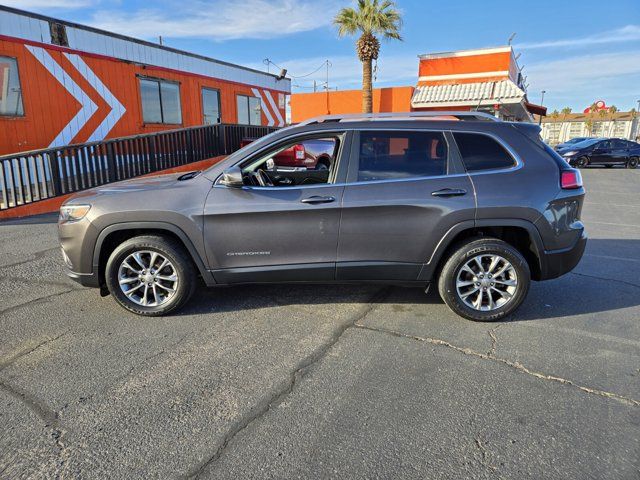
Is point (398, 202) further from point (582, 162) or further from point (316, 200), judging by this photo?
point (582, 162)

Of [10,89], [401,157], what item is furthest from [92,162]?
[401,157]

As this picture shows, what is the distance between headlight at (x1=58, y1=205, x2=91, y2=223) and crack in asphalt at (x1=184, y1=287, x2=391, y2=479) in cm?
233

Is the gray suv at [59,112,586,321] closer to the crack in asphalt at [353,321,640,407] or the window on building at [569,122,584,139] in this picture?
the crack in asphalt at [353,321,640,407]

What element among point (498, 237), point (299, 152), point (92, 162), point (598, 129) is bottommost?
point (498, 237)

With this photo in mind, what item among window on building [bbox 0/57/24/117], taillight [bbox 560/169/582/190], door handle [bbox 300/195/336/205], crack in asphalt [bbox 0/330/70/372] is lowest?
crack in asphalt [bbox 0/330/70/372]

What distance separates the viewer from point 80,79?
11164mm

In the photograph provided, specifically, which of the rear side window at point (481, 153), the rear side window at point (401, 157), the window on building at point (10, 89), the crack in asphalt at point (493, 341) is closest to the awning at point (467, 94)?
the window on building at point (10, 89)

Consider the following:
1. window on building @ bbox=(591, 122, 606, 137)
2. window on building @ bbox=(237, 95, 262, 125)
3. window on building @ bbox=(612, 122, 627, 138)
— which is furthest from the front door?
window on building @ bbox=(591, 122, 606, 137)

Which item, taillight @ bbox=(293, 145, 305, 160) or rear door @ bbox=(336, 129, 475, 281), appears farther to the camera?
taillight @ bbox=(293, 145, 305, 160)

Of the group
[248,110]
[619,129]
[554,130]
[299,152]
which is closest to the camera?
[299,152]

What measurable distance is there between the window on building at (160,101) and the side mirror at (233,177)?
1082 cm

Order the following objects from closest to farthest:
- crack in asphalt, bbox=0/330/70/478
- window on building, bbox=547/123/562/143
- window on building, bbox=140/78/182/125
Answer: crack in asphalt, bbox=0/330/70/478, window on building, bbox=140/78/182/125, window on building, bbox=547/123/562/143

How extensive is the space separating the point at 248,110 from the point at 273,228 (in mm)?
15352

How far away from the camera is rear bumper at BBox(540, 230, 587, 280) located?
3.86m
